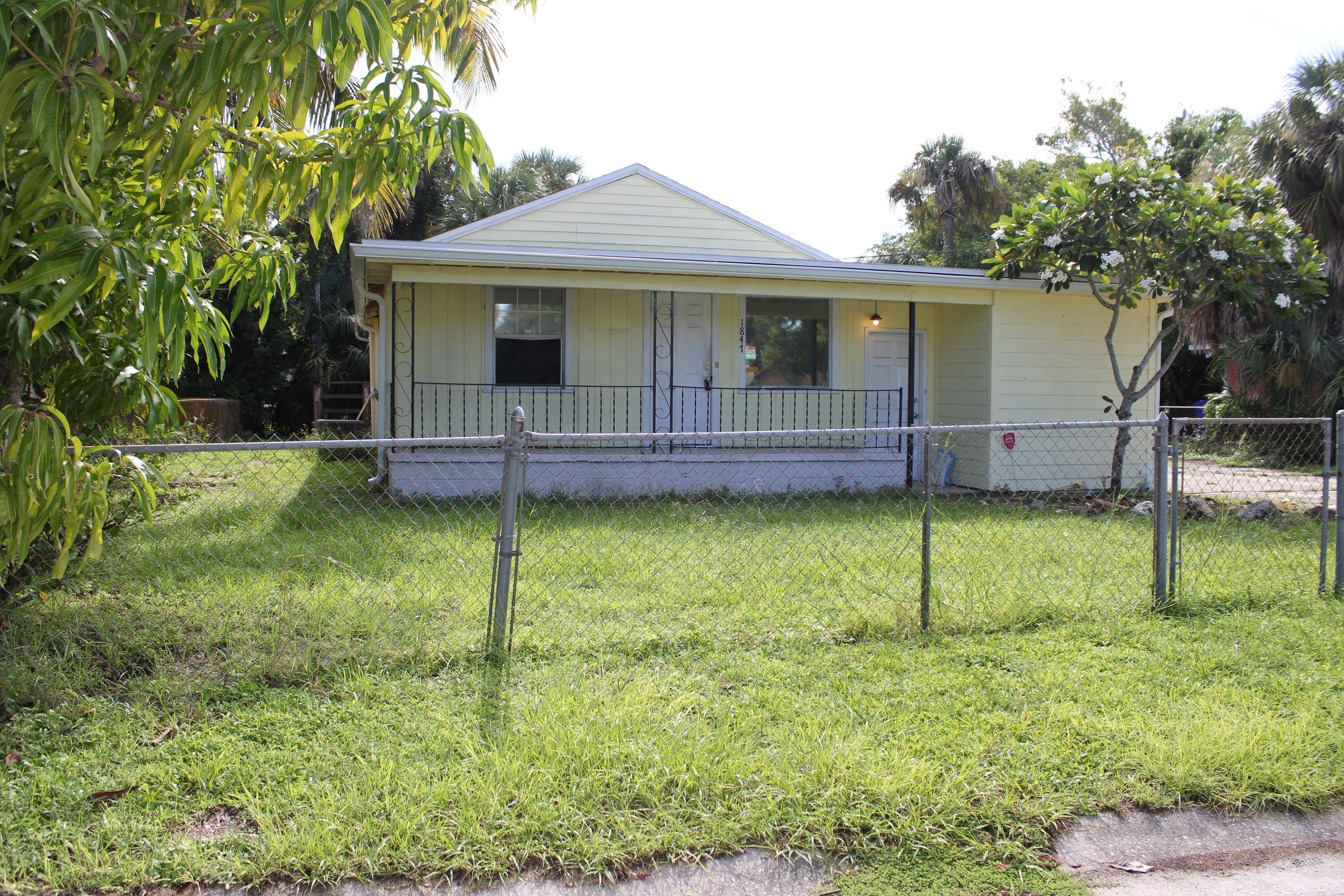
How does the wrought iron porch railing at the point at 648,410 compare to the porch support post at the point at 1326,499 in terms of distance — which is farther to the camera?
the wrought iron porch railing at the point at 648,410

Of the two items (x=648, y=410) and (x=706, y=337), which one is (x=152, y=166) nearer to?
(x=648, y=410)

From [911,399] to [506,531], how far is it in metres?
8.71

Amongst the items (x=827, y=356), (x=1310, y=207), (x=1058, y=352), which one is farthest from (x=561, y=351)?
(x=1310, y=207)

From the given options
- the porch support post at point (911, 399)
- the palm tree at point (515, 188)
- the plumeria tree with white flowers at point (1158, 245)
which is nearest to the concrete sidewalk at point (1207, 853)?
the porch support post at point (911, 399)

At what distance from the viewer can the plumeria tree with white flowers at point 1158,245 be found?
10.2m

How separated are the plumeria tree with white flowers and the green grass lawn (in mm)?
4972

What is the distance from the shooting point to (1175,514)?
17.0 feet

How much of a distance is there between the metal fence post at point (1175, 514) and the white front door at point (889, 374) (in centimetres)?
715

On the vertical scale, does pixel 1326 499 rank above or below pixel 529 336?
below

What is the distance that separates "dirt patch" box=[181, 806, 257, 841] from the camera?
2.85 metres

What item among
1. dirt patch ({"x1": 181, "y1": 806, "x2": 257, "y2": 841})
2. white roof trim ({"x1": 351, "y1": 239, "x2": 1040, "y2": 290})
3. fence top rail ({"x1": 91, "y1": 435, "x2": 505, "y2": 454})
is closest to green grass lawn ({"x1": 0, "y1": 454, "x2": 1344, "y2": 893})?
dirt patch ({"x1": 181, "y1": 806, "x2": 257, "y2": 841})

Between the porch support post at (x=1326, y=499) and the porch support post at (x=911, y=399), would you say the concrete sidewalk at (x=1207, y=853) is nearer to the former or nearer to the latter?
the porch support post at (x=1326, y=499)

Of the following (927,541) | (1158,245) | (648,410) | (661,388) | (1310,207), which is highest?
(1310,207)

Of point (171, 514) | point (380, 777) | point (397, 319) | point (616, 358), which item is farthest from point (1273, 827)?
point (397, 319)
